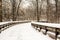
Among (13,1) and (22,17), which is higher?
(13,1)

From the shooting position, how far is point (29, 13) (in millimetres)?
102062

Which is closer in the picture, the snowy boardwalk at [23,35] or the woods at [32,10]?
the snowy boardwalk at [23,35]

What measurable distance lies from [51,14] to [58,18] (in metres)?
10.7

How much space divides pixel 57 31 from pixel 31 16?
8766cm

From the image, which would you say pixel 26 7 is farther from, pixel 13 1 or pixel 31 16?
pixel 13 1

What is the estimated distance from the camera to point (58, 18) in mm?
42469

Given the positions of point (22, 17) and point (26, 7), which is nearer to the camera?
point (22, 17)

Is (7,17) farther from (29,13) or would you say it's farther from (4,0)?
(29,13)

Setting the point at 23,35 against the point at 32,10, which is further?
the point at 32,10

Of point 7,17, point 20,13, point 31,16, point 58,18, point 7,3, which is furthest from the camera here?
point 31,16

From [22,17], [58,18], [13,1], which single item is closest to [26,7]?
[22,17]

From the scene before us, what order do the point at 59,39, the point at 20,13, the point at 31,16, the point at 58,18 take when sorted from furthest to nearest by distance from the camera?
the point at 31,16 → the point at 20,13 → the point at 58,18 → the point at 59,39

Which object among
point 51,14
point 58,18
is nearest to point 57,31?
point 58,18

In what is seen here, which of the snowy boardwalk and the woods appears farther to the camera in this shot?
the woods
